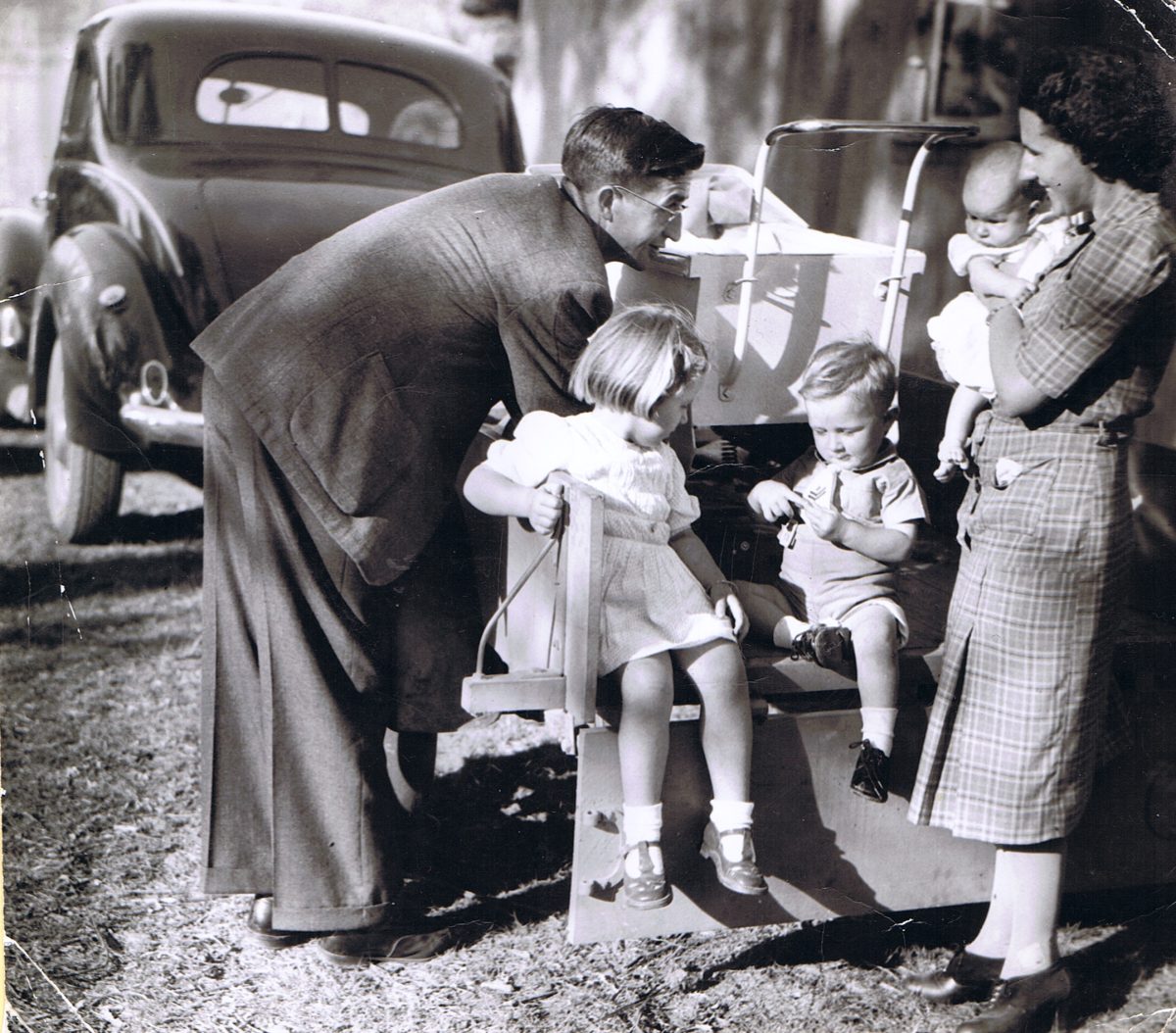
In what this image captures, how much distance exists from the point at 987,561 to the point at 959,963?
0.90m

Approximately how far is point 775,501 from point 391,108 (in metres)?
3.25

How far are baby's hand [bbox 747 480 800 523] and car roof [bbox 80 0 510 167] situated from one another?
2.99m

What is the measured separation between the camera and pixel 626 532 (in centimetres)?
242

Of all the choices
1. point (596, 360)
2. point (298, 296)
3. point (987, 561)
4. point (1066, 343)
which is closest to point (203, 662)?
point (298, 296)

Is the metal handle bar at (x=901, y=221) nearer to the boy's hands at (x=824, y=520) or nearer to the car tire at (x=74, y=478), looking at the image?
the boy's hands at (x=824, y=520)

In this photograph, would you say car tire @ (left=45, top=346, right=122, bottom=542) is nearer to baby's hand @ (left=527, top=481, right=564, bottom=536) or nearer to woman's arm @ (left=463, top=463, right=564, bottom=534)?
woman's arm @ (left=463, top=463, right=564, bottom=534)

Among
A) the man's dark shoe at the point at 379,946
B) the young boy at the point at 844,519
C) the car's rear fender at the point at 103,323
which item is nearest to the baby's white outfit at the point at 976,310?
the young boy at the point at 844,519

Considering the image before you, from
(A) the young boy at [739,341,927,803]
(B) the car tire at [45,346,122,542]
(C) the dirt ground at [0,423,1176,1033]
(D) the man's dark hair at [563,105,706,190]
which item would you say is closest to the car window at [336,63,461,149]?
(B) the car tire at [45,346,122,542]

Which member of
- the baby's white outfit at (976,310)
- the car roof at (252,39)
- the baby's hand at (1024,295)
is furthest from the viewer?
the car roof at (252,39)

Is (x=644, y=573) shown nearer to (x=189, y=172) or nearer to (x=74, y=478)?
(x=189, y=172)

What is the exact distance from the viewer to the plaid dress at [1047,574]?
2.29 m

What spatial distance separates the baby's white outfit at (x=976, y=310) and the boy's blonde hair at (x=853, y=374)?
0.39 metres

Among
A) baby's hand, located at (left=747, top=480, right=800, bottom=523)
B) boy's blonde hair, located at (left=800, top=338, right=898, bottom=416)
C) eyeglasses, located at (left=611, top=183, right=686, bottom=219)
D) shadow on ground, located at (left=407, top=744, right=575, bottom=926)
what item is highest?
eyeglasses, located at (left=611, top=183, right=686, bottom=219)

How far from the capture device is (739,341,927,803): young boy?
8.54 ft
